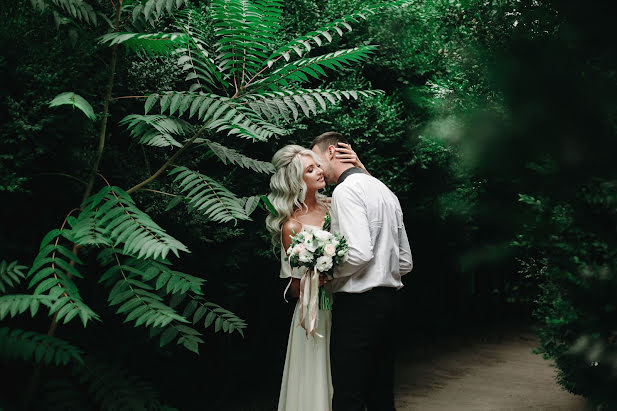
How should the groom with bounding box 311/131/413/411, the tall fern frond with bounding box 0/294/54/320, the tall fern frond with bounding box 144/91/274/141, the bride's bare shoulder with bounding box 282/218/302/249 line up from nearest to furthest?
the tall fern frond with bounding box 0/294/54/320 < the tall fern frond with bounding box 144/91/274/141 < the groom with bounding box 311/131/413/411 < the bride's bare shoulder with bounding box 282/218/302/249

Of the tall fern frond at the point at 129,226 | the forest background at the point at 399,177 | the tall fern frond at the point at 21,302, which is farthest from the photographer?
the tall fern frond at the point at 129,226

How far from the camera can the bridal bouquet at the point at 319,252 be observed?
3529 mm

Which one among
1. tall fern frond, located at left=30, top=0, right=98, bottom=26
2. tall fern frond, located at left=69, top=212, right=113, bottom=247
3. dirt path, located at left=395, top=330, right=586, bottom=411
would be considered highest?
tall fern frond, located at left=30, top=0, right=98, bottom=26

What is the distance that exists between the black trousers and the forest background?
2.32 feet

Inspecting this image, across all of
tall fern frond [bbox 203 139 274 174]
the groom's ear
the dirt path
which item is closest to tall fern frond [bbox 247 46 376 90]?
tall fern frond [bbox 203 139 274 174]

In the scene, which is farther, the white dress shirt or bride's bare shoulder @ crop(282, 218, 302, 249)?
bride's bare shoulder @ crop(282, 218, 302, 249)

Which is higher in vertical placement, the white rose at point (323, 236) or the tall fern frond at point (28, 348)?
the white rose at point (323, 236)

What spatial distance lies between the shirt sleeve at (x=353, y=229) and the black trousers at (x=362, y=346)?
21cm

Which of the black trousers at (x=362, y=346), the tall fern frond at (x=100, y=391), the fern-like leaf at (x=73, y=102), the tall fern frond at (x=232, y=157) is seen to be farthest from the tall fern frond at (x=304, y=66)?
the tall fern frond at (x=100, y=391)

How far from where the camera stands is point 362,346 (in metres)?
3.48

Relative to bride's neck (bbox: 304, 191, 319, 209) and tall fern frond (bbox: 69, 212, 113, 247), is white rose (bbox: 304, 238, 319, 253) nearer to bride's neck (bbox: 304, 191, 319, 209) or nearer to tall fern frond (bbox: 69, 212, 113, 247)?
bride's neck (bbox: 304, 191, 319, 209)

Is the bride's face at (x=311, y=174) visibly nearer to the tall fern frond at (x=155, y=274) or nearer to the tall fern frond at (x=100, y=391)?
the tall fern frond at (x=155, y=274)

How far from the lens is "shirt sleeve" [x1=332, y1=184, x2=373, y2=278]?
348cm

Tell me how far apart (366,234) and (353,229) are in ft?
0.30
